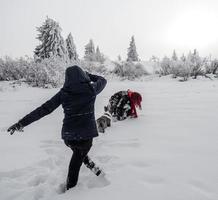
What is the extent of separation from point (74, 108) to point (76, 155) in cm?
55

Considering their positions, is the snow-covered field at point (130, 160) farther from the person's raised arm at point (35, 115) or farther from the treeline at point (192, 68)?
the treeline at point (192, 68)

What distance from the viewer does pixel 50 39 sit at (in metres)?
26.9

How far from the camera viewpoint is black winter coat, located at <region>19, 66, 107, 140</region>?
329cm

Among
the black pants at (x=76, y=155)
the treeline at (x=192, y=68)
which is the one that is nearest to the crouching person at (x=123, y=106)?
the black pants at (x=76, y=155)

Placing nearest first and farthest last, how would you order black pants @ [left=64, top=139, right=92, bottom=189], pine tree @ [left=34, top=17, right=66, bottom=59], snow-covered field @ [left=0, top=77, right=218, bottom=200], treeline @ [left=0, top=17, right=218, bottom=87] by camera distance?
snow-covered field @ [left=0, top=77, right=218, bottom=200] < black pants @ [left=64, top=139, right=92, bottom=189] < treeline @ [left=0, top=17, right=218, bottom=87] < pine tree @ [left=34, top=17, right=66, bottom=59]

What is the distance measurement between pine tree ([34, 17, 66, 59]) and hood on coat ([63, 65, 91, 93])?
23.5 meters

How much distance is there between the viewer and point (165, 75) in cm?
1695

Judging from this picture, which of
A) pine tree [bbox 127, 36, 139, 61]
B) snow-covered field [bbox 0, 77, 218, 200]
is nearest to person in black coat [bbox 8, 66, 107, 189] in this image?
snow-covered field [bbox 0, 77, 218, 200]

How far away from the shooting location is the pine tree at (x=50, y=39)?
26.6 metres

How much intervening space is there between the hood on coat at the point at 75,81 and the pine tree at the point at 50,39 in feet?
77.2

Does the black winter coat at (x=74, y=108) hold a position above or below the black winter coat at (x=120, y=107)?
above

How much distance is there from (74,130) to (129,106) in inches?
146

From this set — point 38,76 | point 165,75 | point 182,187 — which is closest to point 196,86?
point 165,75

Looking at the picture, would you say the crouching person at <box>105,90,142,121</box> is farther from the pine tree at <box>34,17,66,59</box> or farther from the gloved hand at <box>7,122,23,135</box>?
the pine tree at <box>34,17,66,59</box>
